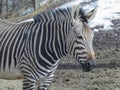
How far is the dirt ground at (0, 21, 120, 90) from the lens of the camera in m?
7.48

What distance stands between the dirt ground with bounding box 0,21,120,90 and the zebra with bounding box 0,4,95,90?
5.84ft

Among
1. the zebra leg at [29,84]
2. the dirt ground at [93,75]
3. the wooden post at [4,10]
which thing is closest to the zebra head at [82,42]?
the zebra leg at [29,84]

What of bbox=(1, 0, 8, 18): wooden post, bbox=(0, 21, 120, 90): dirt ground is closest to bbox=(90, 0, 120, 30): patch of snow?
bbox=(0, 21, 120, 90): dirt ground

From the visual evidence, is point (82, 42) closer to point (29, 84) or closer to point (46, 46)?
point (46, 46)

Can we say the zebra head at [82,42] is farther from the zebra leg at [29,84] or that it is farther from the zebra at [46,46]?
the zebra leg at [29,84]

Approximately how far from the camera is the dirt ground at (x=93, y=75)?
24.6 ft

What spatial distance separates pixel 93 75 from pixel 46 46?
8.95ft

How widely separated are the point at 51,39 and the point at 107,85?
90.3 inches

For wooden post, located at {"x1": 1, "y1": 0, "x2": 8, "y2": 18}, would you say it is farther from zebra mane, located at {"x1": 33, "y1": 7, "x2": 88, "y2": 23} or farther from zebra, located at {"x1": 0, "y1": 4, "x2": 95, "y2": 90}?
zebra mane, located at {"x1": 33, "y1": 7, "x2": 88, "y2": 23}

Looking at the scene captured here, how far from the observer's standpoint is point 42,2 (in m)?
15.6

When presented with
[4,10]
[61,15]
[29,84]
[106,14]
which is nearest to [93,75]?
[29,84]

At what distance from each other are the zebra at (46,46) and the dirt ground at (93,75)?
178 cm

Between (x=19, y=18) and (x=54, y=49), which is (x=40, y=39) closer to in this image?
(x=54, y=49)

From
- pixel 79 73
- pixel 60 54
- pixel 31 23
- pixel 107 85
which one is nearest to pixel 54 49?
pixel 60 54
